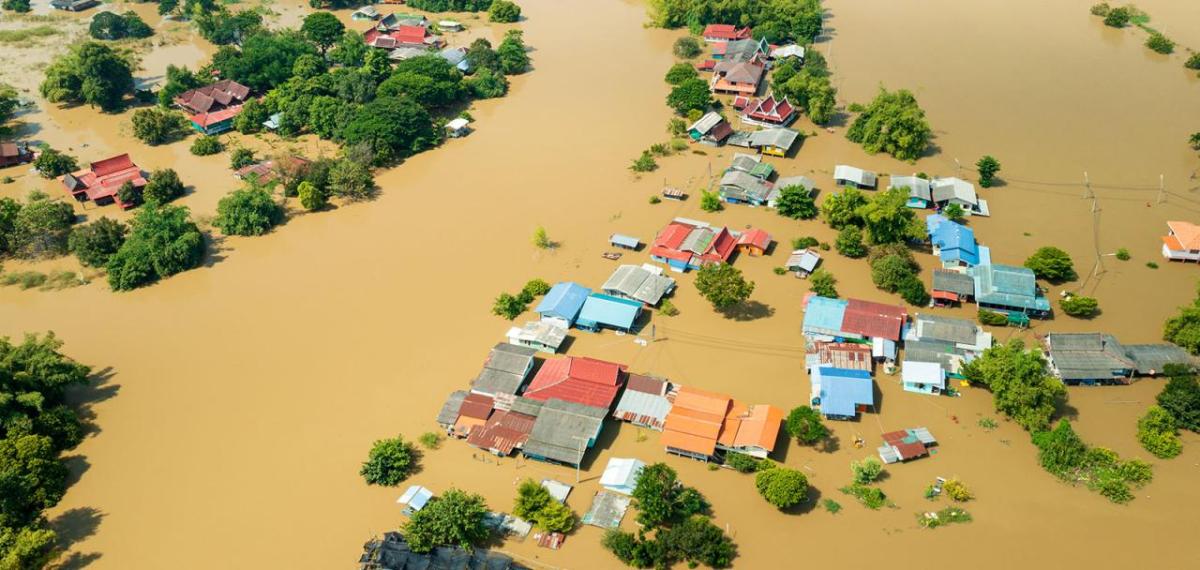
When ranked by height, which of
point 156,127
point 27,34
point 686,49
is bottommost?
point 156,127

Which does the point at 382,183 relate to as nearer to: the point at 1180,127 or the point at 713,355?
the point at 713,355

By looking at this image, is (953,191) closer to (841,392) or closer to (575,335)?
(841,392)

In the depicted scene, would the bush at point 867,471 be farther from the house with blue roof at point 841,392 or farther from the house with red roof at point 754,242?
the house with red roof at point 754,242

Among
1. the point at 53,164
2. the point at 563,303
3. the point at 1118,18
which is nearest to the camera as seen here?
the point at 563,303

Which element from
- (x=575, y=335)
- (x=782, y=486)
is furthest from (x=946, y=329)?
(x=575, y=335)

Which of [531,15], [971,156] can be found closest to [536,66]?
[531,15]

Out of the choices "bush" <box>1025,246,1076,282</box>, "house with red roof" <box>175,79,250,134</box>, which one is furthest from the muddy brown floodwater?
"house with red roof" <box>175,79,250,134</box>

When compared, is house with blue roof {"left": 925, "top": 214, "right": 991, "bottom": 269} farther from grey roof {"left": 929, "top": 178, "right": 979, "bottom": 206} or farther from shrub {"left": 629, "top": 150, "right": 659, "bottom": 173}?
shrub {"left": 629, "top": 150, "right": 659, "bottom": 173}
